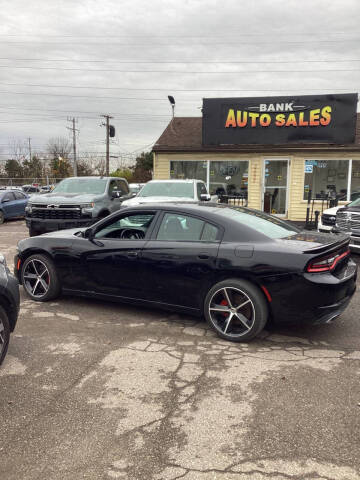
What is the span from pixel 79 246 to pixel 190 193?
20.6 feet

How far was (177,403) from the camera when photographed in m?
3.22

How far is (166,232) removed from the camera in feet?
16.4

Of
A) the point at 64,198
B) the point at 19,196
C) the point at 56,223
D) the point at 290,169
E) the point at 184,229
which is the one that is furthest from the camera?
the point at 19,196

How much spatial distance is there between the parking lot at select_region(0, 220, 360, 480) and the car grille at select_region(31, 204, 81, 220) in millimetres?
6419

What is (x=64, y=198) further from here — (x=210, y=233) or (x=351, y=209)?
(x=210, y=233)

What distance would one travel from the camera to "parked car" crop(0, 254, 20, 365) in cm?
382

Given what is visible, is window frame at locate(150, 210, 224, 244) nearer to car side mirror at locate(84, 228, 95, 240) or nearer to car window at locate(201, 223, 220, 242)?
car window at locate(201, 223, 220, 242)

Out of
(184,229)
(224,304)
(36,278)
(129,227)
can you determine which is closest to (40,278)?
(36,278)

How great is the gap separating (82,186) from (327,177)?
9.55 meters

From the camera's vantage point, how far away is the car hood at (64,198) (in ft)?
36.6

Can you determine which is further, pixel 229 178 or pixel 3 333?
pixel 229 178

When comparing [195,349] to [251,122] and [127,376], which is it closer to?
[127,376]

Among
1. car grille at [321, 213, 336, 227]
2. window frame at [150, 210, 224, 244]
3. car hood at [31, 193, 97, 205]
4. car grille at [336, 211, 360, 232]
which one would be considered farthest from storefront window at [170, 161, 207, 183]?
window frame at [150, 210, 224, 244]

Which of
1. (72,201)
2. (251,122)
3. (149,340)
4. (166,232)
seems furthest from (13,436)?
(251,122)
